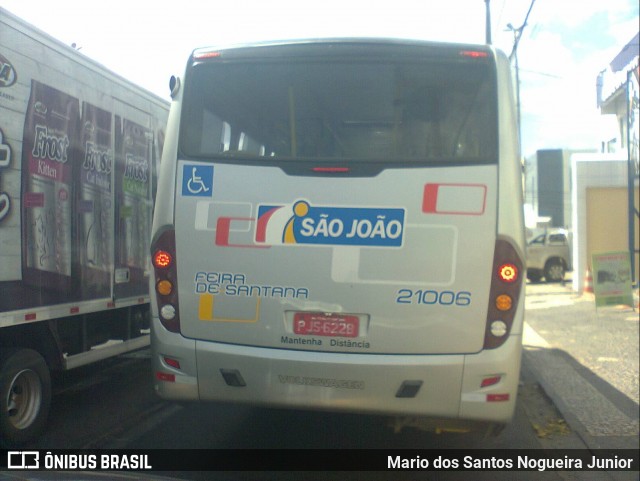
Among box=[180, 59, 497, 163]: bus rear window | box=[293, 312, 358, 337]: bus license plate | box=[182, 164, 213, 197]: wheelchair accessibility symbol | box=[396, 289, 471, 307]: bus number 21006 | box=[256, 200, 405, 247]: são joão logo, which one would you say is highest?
box=[180, 59, 497, 163]: bus rear window

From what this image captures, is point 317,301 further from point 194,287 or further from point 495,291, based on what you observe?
point 495,291

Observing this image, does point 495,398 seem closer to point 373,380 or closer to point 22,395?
point 373,380

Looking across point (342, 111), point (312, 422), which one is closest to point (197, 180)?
point (342, 111)

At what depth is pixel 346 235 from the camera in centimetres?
458

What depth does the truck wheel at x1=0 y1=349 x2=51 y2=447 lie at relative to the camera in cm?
516

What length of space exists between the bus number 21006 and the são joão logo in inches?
13.0

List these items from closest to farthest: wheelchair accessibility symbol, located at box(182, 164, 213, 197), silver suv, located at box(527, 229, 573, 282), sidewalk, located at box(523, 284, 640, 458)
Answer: wheelchair accessibility symbol, located at box(182, 164, 213, 197), sidewalk, located at box(523, 284, 640, 458), silver suv, located at box(527, 229, 573, 282)

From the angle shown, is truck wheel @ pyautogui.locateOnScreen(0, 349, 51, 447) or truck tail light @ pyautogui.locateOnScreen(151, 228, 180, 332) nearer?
truck tail light @ pyautogui.locateOnScreen(151, 228, 180, 332)

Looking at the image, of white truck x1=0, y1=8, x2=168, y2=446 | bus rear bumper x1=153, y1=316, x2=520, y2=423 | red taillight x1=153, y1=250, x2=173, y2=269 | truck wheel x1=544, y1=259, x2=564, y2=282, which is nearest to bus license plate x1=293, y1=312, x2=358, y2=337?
bus rear bumper x1=153, y1=316, x2=520, y2=423

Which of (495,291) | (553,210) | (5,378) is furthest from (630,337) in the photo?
(553,210)

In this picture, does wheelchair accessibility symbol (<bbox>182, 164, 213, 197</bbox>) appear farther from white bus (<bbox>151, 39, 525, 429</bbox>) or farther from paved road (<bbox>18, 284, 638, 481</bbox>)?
paved road (<bbox>18, 284, 638, 481</bbox>)

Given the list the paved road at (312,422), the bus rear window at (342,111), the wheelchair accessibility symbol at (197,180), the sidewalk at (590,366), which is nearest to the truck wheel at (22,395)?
the paved road at (312,422)

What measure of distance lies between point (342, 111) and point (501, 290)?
163 centimetres

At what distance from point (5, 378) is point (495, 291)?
364 cm
